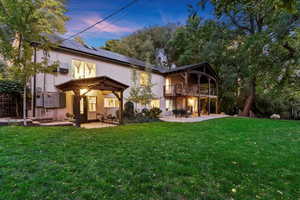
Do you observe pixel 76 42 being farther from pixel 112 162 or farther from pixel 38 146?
pixel 112 162

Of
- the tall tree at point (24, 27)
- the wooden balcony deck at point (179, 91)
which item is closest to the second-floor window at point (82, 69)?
the tall tree at point (24, 27)

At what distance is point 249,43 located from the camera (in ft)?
36.2

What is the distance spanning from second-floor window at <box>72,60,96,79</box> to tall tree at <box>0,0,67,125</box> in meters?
3.17

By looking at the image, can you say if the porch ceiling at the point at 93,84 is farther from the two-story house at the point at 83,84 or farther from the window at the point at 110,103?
the window at the point at 110,103

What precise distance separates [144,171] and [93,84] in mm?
6720

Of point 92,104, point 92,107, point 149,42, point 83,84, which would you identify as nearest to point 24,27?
point 83,84

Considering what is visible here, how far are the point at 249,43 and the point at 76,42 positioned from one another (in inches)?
550

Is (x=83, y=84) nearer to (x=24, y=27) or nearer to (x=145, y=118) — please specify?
(x=24, y=27)

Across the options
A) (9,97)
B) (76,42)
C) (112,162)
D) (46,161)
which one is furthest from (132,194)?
(76,42)

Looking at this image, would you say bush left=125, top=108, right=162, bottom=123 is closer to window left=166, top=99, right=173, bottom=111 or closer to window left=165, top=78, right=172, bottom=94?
window left=165, top=78, right=172, bottom=94

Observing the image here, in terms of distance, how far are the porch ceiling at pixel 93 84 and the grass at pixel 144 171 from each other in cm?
400

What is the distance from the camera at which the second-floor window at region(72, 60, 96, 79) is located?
1108cm

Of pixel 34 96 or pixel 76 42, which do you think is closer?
pixel 34 96

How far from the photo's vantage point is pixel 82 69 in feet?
37.5
